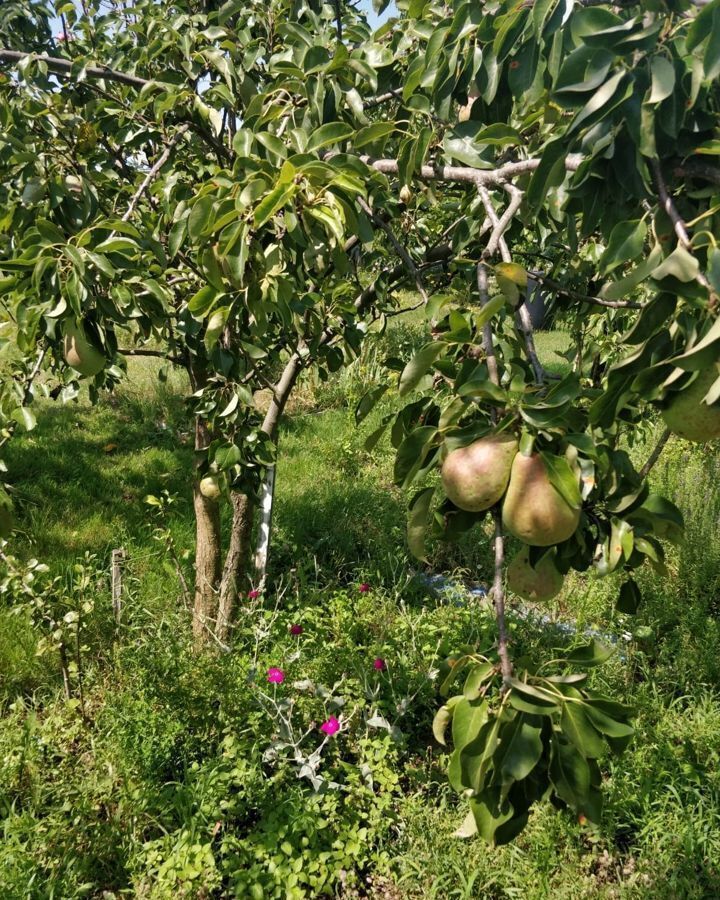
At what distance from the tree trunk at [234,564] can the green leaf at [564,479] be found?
1.89 meters

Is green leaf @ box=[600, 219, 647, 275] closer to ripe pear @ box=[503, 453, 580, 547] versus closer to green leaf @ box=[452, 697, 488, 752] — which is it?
ripe pear @ box=[503, 453, 580, 547]

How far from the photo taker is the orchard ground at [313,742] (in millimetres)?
1841

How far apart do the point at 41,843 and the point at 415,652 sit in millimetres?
1343

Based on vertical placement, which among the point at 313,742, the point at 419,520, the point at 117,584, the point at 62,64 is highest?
the point at 62,64

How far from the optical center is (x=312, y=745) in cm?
222

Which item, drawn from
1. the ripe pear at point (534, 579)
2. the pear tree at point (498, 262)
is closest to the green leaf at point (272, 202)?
the pear tree at point (498, 262)

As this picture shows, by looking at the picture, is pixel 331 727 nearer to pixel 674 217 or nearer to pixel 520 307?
pixel 520 307

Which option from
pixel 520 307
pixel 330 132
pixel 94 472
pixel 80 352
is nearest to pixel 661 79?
pixel 520 307

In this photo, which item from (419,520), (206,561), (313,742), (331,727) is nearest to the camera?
(419,520)

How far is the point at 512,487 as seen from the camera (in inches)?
31.8

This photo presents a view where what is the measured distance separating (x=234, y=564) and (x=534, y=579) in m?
1.85

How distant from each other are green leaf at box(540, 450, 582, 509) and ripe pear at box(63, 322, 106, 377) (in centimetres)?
79

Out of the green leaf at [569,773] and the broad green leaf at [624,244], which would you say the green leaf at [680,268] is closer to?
the broad green leaf at [624,244]

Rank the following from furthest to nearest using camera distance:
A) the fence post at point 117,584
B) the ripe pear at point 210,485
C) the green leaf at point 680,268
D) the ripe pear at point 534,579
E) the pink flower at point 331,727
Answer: the fence post at point 117,584 < the pink flower at point 331,727 < the ripe pear at point 210,485 < the ripe pear at point 534,579 < the green leaf at point 680,268
